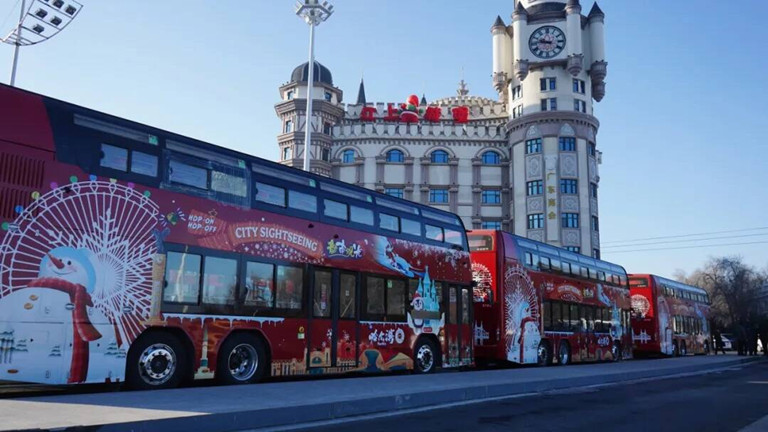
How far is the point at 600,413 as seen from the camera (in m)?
10.5

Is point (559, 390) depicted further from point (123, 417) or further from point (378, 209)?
point (123, 417)

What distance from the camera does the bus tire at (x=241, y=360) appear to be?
1159 cm

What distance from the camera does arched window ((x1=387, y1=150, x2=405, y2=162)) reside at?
202ft

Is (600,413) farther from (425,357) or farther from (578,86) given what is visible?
(578,86)

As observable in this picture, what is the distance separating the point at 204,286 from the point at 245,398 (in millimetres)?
2850

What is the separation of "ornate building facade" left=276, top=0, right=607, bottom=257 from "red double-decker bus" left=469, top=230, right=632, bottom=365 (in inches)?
1105

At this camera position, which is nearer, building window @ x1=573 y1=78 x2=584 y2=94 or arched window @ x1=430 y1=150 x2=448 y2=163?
building window @ x1=573 y1=78 x2=584 y2=94

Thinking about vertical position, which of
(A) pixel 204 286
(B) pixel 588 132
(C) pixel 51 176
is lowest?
(A) pixel 204 286

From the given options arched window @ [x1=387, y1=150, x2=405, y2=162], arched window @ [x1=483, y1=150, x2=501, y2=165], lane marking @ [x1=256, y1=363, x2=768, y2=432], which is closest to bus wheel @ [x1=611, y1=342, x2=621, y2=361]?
lane marking @ [x1=256, y1=363, x2=768, y2=432]

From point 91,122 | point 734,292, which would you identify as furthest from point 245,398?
point 734,292

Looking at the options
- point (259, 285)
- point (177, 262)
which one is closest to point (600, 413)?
point (259, 285)

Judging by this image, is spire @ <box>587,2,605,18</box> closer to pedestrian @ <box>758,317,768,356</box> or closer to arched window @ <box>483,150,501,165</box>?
arched window @ <box>483,150,501,165</box>

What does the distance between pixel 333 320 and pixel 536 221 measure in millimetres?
45342

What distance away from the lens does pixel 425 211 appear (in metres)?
17.8
